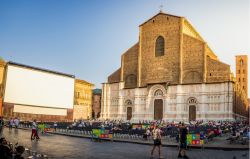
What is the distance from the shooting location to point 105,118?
50156 mm

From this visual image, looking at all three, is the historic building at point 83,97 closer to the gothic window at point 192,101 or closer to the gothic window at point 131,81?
the gothic window at point 131,81

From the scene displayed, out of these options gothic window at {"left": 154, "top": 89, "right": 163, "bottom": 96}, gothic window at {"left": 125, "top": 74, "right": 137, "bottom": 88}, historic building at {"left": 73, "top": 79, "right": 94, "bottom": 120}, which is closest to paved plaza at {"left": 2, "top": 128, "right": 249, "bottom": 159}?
gothic window at {"left": 154, "top": 89, "right": 163, "bottom": 96}

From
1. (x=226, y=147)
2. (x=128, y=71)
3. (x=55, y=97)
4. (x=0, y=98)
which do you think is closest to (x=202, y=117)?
(x=128, y=71)

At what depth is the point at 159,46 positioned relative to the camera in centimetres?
4691

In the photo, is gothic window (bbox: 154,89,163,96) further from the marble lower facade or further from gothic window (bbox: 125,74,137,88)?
gothic window (bbox: 125,74,137,88)

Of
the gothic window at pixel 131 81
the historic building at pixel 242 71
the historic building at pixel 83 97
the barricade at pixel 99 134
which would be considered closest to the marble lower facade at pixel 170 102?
the gothic window at pixel 131 81

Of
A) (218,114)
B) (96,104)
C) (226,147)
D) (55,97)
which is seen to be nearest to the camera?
(226,147)

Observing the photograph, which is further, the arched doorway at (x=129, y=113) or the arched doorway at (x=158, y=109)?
the arched doorway at (x=129, y=113)

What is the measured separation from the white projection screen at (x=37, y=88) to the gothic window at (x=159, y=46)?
66.5 ft

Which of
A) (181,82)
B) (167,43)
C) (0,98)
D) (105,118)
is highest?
(167,43)

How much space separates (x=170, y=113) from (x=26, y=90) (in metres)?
24.5

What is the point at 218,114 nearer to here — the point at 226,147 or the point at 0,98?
the point at 226,147

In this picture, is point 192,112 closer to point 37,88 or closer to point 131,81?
point 131,81

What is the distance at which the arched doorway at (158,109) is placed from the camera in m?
44.5
